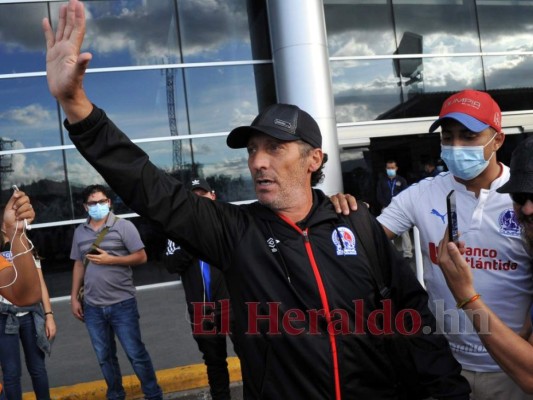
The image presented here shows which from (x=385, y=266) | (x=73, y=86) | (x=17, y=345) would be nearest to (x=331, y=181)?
(x=17, y=345)

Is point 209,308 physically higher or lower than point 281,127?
lower

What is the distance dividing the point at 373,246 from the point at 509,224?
0.71 m

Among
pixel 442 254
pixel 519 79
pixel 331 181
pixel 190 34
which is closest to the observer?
pixel 442 254

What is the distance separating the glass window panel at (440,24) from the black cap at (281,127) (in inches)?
394

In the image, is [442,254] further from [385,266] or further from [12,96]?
[12,96]

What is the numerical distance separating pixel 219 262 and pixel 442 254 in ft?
2.79

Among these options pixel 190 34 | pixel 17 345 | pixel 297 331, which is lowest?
pixel 17 345

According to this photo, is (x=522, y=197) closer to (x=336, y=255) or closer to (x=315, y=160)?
(x=336, y=255)

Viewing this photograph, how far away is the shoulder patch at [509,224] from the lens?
90.4 inches

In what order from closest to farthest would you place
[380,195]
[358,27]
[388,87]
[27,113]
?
[27,113], [380,195], [358,27], [388,87]

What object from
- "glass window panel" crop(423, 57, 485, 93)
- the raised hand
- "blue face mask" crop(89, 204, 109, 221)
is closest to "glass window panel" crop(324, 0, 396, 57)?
"glass window panel" crop(423, 57, 485, 93)

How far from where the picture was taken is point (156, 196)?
5.76 feet

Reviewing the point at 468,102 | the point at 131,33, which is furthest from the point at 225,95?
the point at 468,102

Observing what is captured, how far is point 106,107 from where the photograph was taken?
33.1ft
